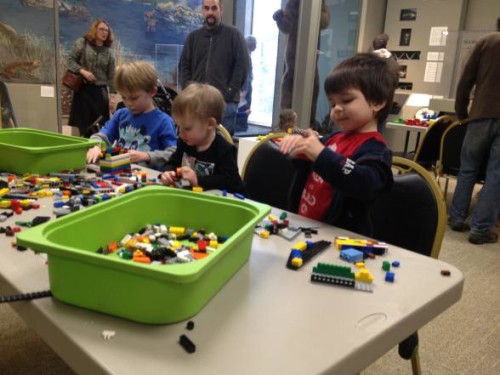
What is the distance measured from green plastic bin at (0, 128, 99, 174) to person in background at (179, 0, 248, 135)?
1.92 meters

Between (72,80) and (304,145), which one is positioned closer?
(304,145)

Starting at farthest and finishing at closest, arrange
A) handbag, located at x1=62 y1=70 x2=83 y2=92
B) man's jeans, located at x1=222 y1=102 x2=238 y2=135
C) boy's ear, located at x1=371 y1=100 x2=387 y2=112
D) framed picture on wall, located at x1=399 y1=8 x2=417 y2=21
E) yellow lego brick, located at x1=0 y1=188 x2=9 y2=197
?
1. framed picture on wall, located at x1=399 y1=8 x2=417 y2=21
2. handbag, located at x1=62 y1=70 x2=83 y2=92
3. man's jeans, located at x1=222 y1=102 x2=238 y2=135
4. boy's ear, located at x1=371 y1=100 x2=387 y2=112
5. yellow lego brick, located at x1=0 y1=188 x2=9 y2=197

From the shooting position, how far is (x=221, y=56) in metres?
3.33

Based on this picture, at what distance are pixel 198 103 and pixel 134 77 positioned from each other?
0.62 meters

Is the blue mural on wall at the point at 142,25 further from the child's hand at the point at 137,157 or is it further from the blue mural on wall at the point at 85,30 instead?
the child's hand at the point at 137,157

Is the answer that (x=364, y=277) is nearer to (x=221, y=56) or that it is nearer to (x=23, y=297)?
(x=23, y=297)

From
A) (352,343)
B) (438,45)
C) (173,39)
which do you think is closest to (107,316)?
(352,343)

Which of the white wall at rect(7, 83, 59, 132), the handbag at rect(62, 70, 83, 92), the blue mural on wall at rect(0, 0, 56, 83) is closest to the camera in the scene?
the blue mural on wall at rect(0, 0, 56, 83)

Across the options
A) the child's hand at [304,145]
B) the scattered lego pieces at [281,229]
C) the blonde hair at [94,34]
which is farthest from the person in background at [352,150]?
the blonde hair at [94,34]

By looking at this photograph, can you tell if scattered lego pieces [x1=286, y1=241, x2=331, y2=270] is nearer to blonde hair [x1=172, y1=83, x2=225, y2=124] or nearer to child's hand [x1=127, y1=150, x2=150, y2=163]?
blonde hair [x1=172, y1=83, x2=225, y2=124]

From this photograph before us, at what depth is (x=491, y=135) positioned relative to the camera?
2.90 m

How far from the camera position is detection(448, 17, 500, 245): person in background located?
2.82 meters

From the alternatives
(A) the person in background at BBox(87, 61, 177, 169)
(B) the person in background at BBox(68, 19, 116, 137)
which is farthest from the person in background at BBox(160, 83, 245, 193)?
(B) the person in background at BBox(68, 19, 116, 137)

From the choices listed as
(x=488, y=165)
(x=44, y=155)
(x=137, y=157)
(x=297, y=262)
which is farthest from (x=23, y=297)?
(x=488, y=165)
